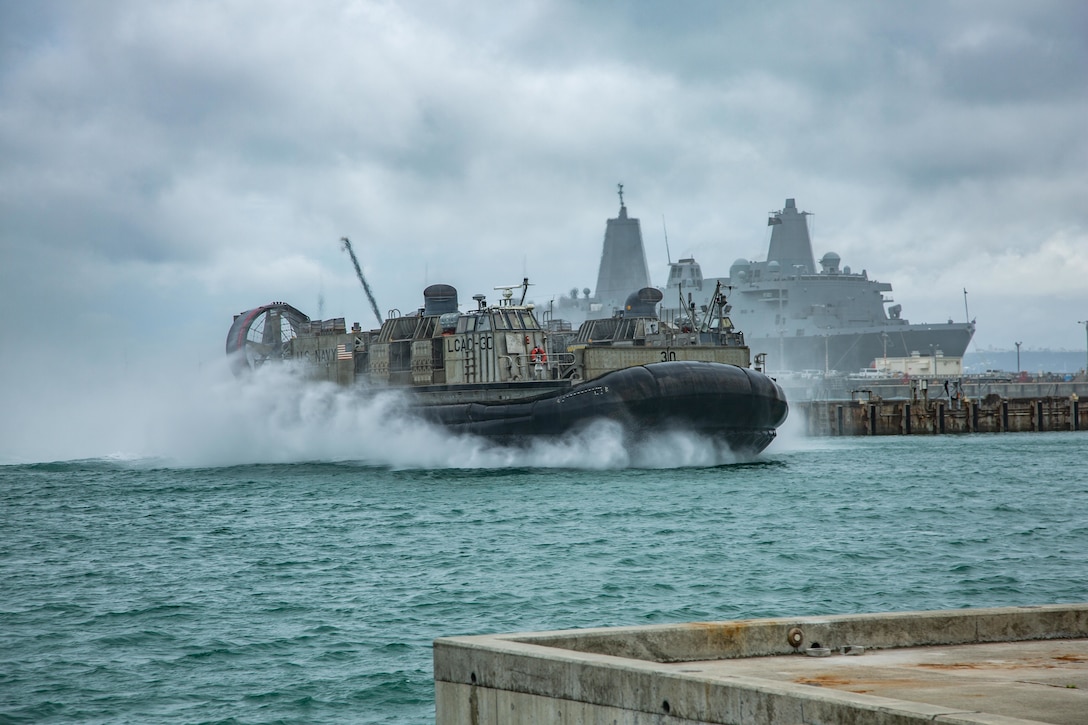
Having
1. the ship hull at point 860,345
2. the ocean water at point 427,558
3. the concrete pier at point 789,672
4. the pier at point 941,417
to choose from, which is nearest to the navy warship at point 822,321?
the ship hull at point 860,345

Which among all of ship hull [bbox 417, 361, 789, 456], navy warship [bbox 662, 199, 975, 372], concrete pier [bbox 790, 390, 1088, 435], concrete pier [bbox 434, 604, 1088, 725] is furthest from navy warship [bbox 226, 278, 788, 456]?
navy warship [bbox 662, 199, 975, 372]

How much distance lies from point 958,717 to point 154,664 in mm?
9336

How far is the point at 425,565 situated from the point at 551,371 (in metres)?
17.2

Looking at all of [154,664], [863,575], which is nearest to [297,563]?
[154,664]

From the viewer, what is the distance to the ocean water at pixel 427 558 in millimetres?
10922

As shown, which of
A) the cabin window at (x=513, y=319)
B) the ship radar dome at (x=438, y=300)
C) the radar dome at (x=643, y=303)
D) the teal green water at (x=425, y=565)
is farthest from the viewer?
the radar dome at (x=643, y=303)

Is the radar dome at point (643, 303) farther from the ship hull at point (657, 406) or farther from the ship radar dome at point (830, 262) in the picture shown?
the ship radar dome at point (830, 262)

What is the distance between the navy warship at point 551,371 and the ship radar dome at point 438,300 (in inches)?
1.8

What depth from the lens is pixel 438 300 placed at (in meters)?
39.0

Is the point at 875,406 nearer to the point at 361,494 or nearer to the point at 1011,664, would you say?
the point at 361,494

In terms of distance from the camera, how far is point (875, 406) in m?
56.1

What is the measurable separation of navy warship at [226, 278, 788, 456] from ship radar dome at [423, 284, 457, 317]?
0.15 feet

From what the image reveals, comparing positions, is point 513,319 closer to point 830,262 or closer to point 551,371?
point 551,371

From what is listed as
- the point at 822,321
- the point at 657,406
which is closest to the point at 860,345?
the point at 822,321
